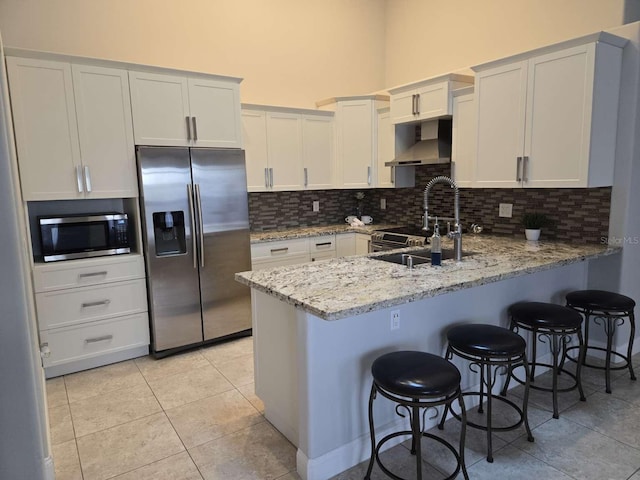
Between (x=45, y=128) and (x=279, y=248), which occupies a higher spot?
(x=45, y=128)

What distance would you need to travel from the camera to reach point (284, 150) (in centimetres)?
436

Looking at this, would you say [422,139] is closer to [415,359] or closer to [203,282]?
[203,282]

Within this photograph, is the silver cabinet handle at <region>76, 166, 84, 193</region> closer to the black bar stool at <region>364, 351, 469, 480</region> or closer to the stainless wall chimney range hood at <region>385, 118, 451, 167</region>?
the black bar stool at <region>364, 351, 469, 480</region>

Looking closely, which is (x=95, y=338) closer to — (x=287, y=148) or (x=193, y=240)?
(x=193, y=240)

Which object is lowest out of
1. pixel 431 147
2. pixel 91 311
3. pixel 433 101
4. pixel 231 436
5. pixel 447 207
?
pixel 231 436

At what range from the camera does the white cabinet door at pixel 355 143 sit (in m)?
4.59

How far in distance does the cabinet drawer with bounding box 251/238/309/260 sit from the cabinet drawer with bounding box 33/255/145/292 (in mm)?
1044

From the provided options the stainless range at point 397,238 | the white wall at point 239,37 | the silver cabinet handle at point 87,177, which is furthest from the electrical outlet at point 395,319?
the white wall at point 239,37

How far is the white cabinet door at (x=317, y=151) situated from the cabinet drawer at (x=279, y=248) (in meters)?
0.68

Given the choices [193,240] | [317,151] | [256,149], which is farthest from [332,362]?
[317,151]

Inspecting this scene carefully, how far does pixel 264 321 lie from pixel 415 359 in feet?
2.88

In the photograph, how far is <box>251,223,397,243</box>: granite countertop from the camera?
161 inches

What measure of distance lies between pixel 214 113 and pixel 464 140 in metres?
2.18

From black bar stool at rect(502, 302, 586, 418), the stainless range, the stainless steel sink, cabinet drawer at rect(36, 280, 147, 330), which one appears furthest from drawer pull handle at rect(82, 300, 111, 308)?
black bar stool at rect(502, 302, 586, 418)
